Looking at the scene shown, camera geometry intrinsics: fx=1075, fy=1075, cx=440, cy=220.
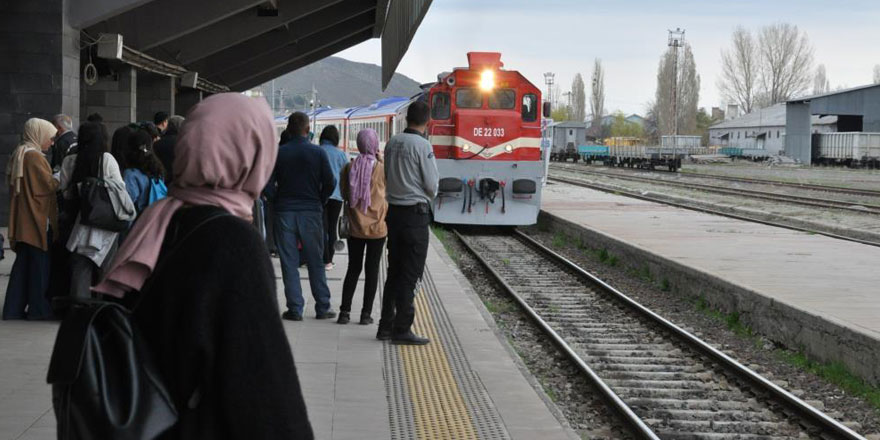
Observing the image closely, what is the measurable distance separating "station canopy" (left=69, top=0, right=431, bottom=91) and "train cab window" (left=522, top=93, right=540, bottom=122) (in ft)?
8.83

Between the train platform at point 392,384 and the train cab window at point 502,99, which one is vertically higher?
the train cab window at point 502,99

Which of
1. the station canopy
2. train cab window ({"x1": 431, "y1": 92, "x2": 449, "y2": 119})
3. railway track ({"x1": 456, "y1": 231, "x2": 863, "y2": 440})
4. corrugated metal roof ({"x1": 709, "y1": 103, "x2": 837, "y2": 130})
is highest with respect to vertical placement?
corrugated metal roof ({"x1": 709, "y1": 103, "x2": 837, "y2": 130})

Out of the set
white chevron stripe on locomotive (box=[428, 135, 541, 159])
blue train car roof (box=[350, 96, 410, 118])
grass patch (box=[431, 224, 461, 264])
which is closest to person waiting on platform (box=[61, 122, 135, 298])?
grass patch (box=[431, 224, 461, 264])

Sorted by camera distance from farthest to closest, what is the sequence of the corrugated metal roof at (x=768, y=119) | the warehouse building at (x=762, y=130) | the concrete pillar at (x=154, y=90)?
the corrugated metal roof at (x=768, y=119)
the warehouse building at (x=762, y=130)
the concrete pillar at (x=154, y=90)

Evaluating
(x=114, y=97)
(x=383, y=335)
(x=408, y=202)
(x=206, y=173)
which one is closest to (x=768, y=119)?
(x=114, y=97)

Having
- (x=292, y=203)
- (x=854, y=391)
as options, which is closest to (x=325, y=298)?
(x=292, y=203)

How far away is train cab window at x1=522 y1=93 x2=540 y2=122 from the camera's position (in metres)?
21.8

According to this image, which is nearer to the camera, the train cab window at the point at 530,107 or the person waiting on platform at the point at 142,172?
the person waiting on platform at the point at 142,172

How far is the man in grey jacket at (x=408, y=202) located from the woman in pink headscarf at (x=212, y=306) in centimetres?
599

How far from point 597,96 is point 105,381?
135024 millimetres

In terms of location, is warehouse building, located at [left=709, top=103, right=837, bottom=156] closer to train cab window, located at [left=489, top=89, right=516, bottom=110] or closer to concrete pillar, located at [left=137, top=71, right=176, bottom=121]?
concrete pillar, located at [left=137, top=71, right=176, bottom=121]

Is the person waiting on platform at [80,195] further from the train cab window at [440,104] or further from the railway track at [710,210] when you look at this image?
the railway track at [710,210]

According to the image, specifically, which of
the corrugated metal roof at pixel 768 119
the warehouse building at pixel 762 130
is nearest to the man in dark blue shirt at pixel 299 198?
the warehouse building at pixel 762 130

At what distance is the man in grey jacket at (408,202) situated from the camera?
8586 millimetres
